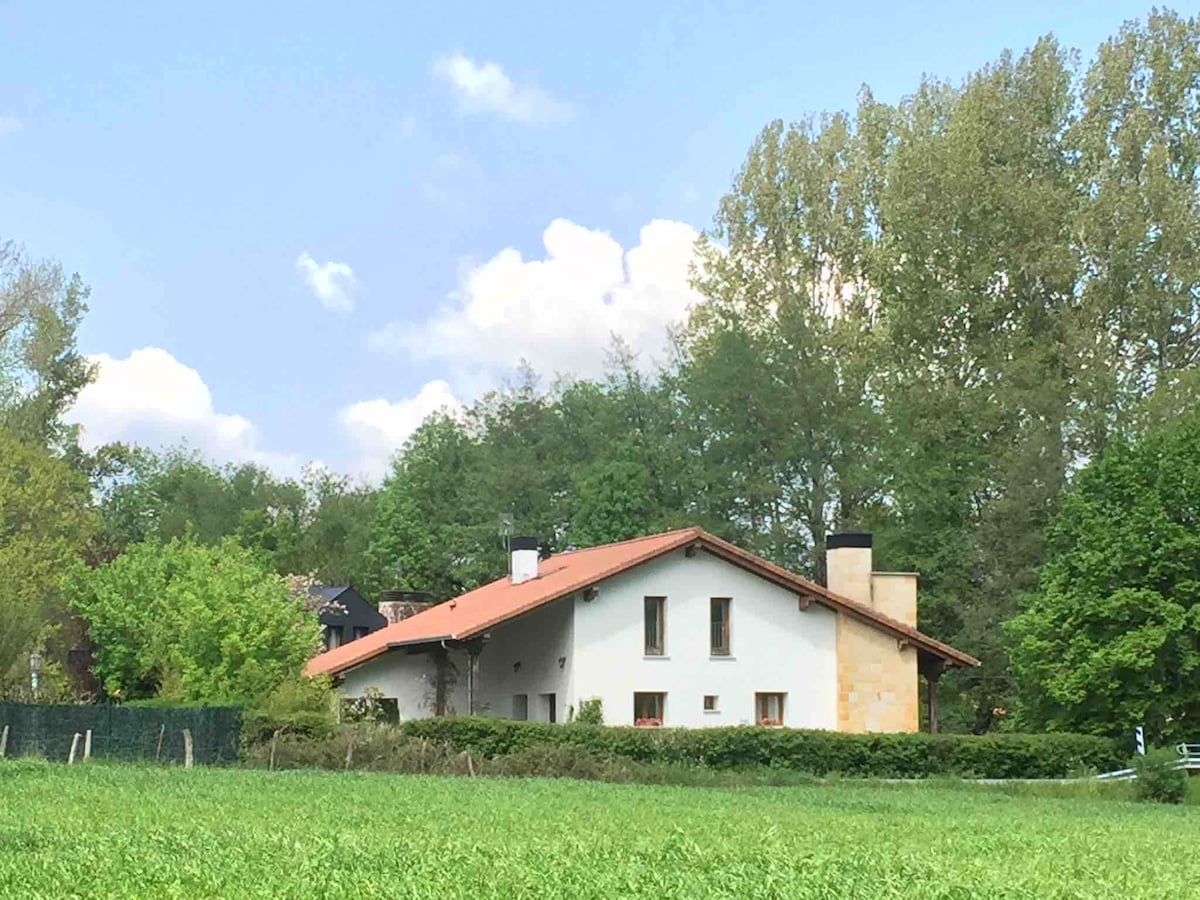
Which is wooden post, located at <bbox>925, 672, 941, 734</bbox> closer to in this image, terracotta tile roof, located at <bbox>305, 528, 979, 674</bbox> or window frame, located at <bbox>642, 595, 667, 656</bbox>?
terracotta tile roof, located at <bbox>305, 528, 979, 674</bbox>

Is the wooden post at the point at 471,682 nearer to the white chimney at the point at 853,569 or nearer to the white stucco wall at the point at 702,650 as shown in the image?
the white stucco wall at the point at 702,650

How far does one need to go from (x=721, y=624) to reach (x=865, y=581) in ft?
18.2

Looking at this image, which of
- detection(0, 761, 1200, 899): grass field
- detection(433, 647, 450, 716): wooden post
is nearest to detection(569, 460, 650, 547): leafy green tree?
detection(433, 647, 450, 716): wooden post

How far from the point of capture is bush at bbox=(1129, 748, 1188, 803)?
3400cm

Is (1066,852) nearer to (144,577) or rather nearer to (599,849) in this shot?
(599,849)

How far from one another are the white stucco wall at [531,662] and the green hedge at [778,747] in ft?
16.3

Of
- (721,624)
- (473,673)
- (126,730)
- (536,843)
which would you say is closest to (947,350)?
(721,624)

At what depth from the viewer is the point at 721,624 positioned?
138ft

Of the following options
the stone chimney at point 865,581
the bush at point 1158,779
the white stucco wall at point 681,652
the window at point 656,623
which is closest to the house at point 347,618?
the white stucco wall at point 681,652

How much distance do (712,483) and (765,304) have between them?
7.27m

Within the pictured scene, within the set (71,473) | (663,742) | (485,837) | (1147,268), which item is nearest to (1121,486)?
(1147,268)

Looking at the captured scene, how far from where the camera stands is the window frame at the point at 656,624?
4122 cm

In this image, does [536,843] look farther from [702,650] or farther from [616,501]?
[616,501]

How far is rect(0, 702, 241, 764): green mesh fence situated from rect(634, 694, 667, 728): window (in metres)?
10.8
